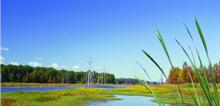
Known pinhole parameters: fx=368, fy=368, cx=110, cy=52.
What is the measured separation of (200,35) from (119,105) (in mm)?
30748

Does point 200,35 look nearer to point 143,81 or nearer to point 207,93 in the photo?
point 207,93

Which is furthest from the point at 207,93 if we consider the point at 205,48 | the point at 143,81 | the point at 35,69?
the point at 35,69

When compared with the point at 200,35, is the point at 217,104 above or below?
below

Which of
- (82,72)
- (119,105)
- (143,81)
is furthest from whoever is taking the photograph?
(82,72)

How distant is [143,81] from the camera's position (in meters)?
1.95

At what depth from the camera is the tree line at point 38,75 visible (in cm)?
13638

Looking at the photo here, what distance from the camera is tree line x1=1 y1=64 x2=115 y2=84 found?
136375 millimetres

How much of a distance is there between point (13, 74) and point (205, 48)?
14083cm

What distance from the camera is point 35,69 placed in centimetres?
14600

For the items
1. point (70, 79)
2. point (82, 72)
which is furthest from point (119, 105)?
point (82, 72)

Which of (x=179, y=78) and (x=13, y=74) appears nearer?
(x=179, y=78)

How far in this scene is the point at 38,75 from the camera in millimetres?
149625

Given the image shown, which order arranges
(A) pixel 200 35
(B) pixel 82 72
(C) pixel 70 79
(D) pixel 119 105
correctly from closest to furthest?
1. (A) pixel 200 35
2. (D) pixel 119 105
3. (C) pixel 70 79
4. (B) pixel 82 72

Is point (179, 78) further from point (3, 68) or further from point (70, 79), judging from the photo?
point (70, 79)
